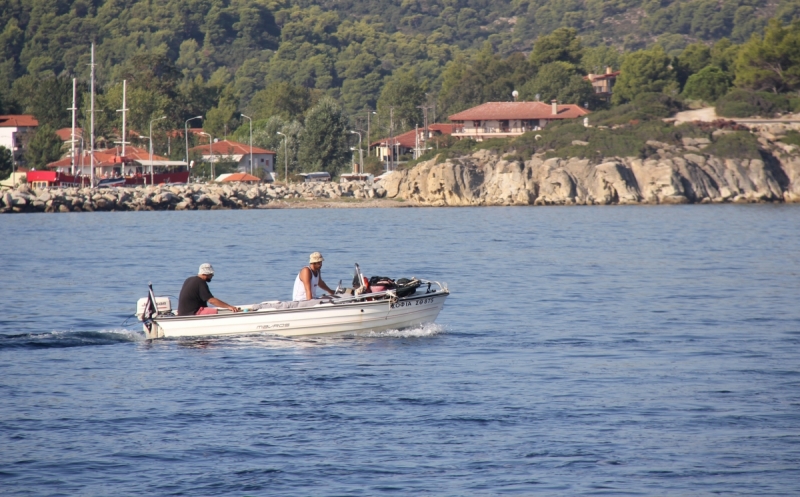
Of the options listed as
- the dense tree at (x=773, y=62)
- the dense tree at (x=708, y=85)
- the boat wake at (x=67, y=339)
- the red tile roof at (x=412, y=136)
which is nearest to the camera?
the boat wake at (x=67, y=339)

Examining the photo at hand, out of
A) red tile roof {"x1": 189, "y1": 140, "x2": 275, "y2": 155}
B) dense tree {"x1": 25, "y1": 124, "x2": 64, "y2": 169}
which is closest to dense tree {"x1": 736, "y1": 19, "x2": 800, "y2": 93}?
red tile roof {"x1": 189, "y1": 140, "x2": 275, "y2": 155}

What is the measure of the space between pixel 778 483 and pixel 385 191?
3772 inches

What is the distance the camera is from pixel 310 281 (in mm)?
22562

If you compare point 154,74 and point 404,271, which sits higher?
point 154,74

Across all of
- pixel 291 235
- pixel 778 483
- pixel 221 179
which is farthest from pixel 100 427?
pixel 221 179

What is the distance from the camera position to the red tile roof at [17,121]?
129250mm

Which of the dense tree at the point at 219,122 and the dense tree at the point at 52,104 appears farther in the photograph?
the dense tree at the point at 219,122

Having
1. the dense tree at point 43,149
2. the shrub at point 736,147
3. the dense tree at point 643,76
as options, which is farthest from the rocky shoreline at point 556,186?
the dense tree at point 643,76

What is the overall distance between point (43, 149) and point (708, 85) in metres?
78.7

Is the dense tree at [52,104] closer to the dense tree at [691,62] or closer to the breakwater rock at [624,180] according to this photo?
the breakwater rock at [624,180]

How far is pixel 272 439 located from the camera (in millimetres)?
14633

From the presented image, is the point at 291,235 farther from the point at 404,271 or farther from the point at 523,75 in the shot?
the point at 523,75

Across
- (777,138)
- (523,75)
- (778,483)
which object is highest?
(523,75)

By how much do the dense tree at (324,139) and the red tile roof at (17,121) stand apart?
118 feet
